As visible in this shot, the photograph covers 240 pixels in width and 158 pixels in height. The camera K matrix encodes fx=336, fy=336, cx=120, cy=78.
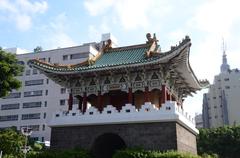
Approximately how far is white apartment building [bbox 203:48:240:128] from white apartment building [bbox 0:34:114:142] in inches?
1682

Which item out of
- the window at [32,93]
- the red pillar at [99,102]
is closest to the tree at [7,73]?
the red pillar at [99,102]

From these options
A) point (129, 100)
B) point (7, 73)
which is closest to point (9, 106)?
point (7, 73)

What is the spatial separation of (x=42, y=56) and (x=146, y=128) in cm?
4816

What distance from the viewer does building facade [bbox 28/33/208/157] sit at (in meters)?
19.7

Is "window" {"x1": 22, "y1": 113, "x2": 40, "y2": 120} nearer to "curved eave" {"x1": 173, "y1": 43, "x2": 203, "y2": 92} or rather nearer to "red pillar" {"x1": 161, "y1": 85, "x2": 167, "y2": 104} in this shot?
"curved eave" {"x1": 173, "y1": 43, "x2": 203, "y2": 92}

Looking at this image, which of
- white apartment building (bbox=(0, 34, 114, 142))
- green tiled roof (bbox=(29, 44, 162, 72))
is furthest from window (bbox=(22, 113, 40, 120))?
green tiled roof (bbox=(29, 44, 162, 72))

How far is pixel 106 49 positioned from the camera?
2669cm

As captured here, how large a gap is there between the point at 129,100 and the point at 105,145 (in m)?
3.70

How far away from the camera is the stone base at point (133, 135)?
19.4 m

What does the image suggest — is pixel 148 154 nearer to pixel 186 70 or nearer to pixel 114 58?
pixel 186 70

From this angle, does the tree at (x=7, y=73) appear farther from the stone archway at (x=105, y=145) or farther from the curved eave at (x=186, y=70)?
the curved eave at (x=186, y=70)

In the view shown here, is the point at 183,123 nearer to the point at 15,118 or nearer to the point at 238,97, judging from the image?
the point at 15,118

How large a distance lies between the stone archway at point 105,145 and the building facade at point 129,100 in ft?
0.21

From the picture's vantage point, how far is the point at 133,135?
65.9 feet
